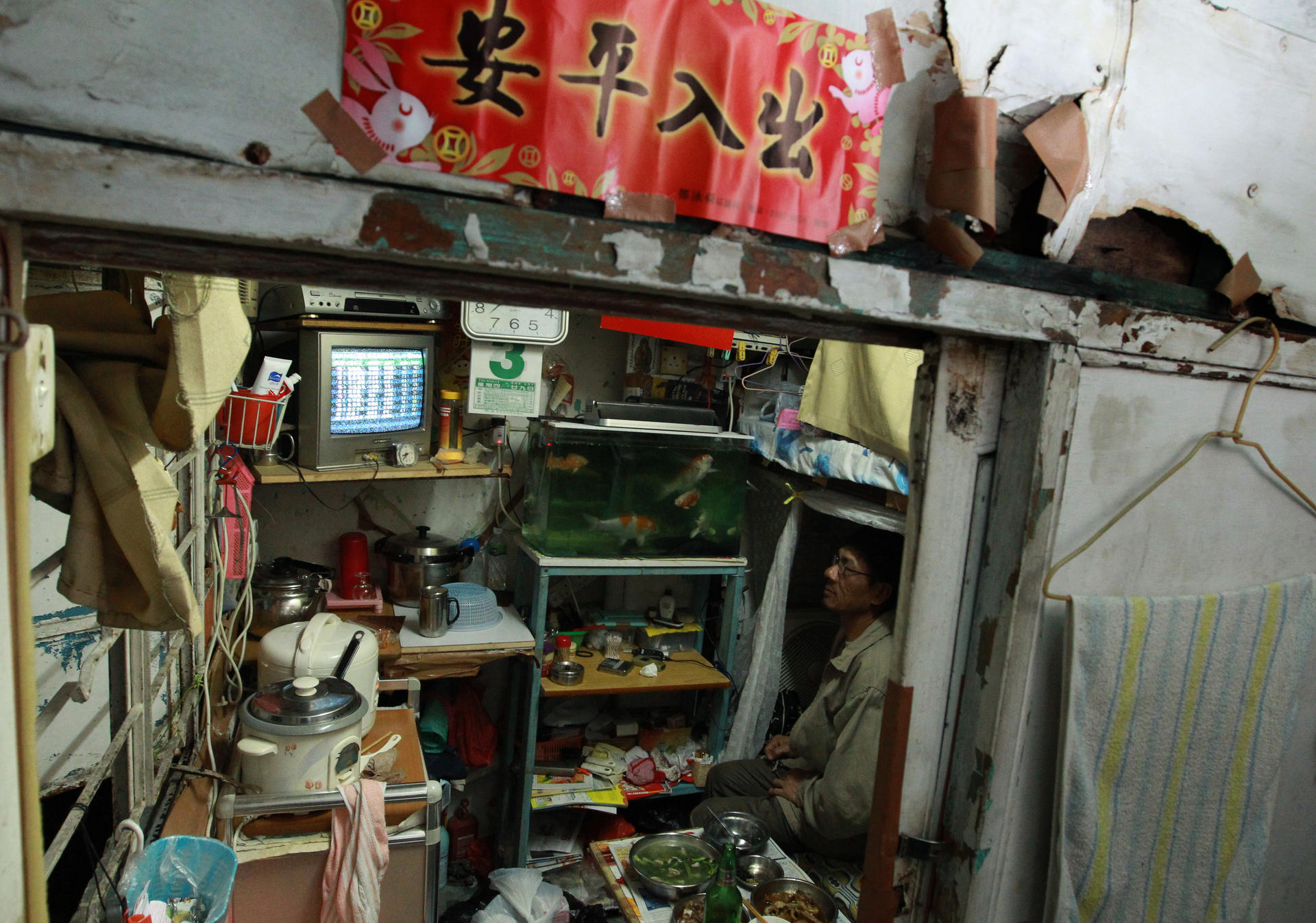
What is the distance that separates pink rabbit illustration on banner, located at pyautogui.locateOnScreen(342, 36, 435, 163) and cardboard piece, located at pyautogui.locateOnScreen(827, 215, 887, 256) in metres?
0.48

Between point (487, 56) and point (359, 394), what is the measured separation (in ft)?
7.86

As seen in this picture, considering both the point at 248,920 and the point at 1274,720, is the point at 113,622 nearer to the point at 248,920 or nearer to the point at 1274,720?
the point at 248,920

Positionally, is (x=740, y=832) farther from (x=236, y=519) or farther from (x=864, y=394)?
(x=236, y=519)

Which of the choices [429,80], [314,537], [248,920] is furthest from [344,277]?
[314,537]

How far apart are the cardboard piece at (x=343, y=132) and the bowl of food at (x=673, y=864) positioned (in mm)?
2197

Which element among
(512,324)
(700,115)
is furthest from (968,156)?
(512,324)

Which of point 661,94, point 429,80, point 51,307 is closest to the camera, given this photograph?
point 429,80

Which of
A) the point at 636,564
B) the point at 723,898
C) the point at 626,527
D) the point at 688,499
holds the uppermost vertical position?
the point at 688,499

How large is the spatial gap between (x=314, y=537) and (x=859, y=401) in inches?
92.3

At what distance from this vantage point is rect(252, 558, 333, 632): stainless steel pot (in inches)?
111

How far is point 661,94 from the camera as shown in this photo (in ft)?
2.86

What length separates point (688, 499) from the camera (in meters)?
3.56

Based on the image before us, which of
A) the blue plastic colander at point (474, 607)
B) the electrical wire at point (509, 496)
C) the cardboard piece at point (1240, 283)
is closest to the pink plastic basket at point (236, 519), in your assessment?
the blue plastic colander at point (474, 607)

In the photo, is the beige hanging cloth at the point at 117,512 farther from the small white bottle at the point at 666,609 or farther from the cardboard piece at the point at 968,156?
the small white bottle at the point at 666,609
